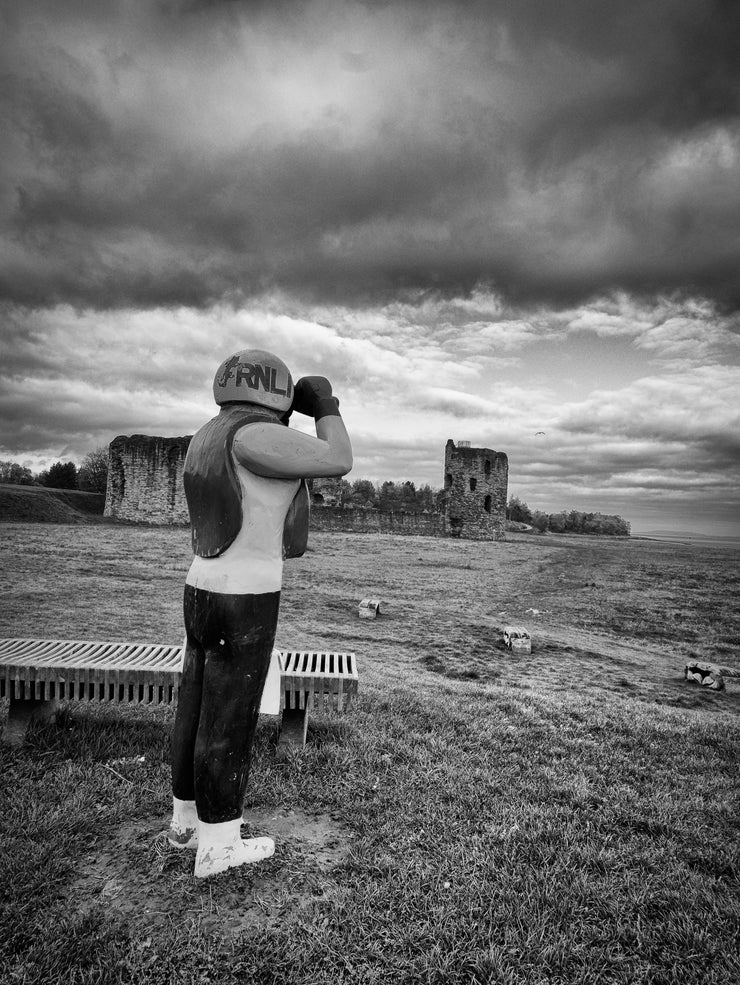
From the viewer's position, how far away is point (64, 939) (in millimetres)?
1873

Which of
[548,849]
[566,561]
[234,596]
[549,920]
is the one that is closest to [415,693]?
[548,849]

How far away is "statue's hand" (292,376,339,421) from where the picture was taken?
2.41m

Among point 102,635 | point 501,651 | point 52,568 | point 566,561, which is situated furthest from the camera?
point 566,561

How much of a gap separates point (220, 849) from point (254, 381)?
6.36 feet

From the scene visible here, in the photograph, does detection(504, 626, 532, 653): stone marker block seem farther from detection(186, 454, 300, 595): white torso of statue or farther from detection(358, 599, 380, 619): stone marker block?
detection(186, 454, 300, 595): white torso of statue

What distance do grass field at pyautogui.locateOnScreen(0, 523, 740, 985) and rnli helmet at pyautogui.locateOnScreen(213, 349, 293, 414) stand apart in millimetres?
1961

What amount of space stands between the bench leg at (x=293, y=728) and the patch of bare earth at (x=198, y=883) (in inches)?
27.9

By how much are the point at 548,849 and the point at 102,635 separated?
523cm

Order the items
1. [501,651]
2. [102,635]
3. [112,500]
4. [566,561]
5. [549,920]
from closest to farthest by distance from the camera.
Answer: [549,920]
[102,635]
[501,651]
[566,561]
[112,500]

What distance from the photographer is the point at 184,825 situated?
2.37 metres

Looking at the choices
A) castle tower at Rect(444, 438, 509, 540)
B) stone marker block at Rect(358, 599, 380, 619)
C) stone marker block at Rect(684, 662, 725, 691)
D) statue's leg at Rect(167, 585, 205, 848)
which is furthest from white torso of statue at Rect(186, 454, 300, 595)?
castle tower at Rect(444, 438, 509, 540)

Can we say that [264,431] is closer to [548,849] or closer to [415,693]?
[548,849]

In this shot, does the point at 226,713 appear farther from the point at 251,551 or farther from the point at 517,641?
the point at 517,641

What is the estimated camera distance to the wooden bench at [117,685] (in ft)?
10.3
